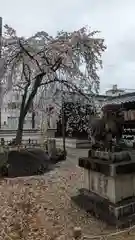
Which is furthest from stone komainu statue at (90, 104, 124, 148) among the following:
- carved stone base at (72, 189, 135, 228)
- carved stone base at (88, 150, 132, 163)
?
carved stone base at (72, 189, 135, 228)

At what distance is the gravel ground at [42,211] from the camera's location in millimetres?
3766

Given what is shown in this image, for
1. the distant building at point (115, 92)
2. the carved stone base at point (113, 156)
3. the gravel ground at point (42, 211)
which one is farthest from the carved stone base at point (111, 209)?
the distant building at point (115, 92)

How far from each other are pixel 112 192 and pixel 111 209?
26cm

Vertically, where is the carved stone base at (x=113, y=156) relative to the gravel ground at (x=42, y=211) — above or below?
above

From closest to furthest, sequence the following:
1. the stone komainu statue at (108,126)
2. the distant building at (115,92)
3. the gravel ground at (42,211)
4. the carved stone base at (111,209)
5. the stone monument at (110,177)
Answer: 1. the gravel ground at (42,211)
2. the carved stone base at (111,209)
3. the stone monument at (110,177)
4. the stone komainu statue at (108,126)
5. the distant building at (115,92)

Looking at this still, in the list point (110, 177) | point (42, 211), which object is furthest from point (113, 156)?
point (42, 211)

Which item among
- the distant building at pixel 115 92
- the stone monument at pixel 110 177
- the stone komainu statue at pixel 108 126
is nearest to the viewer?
the stone monument at pixel 110 177

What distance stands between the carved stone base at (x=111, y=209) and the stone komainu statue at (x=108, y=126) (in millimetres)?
921

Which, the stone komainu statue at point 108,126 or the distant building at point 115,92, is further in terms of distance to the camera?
the distant building at point 115,92

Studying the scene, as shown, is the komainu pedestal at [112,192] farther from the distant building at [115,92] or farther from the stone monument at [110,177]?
the distant building at [115,92]

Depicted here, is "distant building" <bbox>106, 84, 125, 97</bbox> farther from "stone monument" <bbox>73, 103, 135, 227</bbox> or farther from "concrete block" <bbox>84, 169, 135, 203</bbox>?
"concrete block" <bbox>84, 169, 135, 203</bbox>

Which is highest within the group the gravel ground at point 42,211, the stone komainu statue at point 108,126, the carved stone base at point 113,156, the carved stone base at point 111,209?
the stone komainu statue at point 108,126

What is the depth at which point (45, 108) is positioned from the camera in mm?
12844

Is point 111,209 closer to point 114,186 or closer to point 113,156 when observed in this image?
point 114,186
